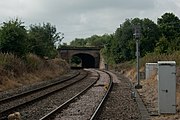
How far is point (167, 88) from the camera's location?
1376 cm

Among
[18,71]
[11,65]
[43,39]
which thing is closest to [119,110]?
[11,65]

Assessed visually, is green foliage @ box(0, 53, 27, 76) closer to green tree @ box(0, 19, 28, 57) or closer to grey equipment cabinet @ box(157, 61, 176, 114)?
green tree @ box(0, 19, 28, 57)

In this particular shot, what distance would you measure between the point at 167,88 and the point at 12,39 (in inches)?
967

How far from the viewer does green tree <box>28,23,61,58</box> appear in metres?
49.9

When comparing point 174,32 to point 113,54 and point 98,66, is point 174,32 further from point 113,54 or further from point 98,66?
point 98,66

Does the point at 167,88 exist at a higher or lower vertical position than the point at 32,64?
lower

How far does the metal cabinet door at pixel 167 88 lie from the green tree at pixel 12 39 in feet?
80.2

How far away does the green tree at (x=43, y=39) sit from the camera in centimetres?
4988

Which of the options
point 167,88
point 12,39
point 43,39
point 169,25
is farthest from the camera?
point 169,25

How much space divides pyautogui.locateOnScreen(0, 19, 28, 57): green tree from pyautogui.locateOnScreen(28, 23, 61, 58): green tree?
9.20m

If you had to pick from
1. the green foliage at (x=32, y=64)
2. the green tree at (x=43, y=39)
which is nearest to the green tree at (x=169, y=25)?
the green tree at (x=43, y=39)

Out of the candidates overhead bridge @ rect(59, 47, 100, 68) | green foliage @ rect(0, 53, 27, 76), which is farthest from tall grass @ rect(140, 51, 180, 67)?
overhead bridge @ rect(59, 47, 100, 68)

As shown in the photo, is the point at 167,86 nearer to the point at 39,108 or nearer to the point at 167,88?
the point at 167,88

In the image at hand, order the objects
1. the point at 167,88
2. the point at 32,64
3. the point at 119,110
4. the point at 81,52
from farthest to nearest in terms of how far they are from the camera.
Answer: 1. the point at 81,52
2. the point at 32,64
3. the point at 119,110
4. the point at 167,88
